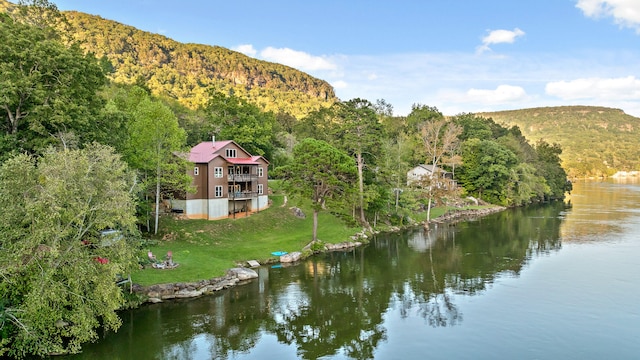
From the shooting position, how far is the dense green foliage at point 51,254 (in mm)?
18406

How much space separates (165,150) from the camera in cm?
3944

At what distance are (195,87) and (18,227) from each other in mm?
127554

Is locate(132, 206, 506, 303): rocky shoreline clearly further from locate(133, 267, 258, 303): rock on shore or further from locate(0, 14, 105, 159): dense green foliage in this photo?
locate(0, 14, 105, 159): dense green foliage

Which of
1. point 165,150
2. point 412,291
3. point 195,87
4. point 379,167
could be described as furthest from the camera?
point 195,87

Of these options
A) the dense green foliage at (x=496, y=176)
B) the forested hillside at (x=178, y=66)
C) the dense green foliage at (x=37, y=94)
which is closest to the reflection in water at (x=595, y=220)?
the dense green foliage at (x=496, y=176)

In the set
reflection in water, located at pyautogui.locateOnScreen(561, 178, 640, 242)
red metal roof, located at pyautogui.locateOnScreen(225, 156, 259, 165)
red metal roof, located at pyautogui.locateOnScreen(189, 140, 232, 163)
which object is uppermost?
→ red metal roof, located at pyautogui.locateOnScreen(189, 140, 232, 163)

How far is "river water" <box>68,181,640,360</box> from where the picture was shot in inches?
806

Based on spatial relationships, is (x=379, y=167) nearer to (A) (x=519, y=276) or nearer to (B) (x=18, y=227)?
(A) (x=519, y=276)

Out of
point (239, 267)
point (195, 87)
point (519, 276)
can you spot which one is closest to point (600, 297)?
point (519, 276)

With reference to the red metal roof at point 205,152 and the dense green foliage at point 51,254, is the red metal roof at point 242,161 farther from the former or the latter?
the dense green foliage at point 51,254

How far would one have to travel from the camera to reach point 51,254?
18.4 metres

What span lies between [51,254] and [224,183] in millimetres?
29502

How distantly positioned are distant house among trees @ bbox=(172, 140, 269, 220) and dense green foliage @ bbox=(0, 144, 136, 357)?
→ 23611 mm

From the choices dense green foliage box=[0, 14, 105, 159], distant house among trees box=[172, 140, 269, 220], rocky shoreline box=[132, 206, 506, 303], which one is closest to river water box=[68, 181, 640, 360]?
rocky shoreline box=[132, 206, 506, 303]
